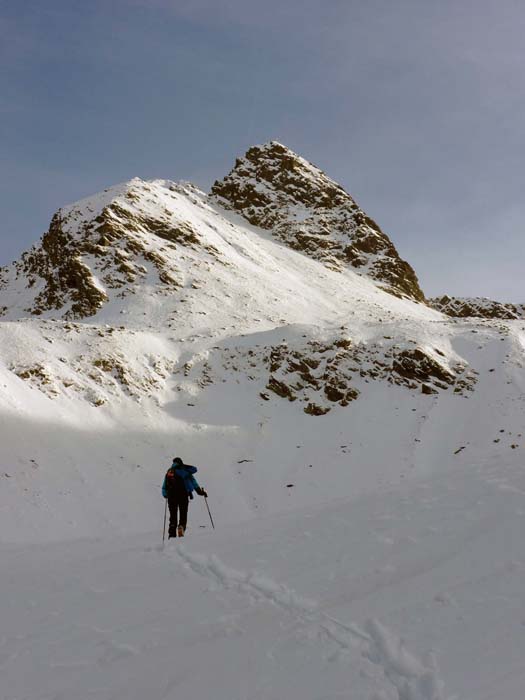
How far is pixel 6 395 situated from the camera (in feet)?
82.7

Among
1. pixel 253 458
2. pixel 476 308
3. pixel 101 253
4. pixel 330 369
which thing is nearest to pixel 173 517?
pixel 253 458

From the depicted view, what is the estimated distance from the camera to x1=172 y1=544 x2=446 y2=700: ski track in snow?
153 inches

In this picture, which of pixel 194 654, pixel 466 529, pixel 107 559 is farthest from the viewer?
pixel 107 559

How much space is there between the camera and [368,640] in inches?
185

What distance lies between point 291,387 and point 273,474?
8757 millimetres

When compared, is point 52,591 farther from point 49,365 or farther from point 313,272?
point 313,272

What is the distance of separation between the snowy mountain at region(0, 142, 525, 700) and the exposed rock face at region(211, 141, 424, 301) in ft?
2.16

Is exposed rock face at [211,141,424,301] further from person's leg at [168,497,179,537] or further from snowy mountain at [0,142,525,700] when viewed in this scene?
person's leg at [168,497,179,537]

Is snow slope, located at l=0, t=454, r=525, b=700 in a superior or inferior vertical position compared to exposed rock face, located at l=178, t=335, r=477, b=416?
inferior

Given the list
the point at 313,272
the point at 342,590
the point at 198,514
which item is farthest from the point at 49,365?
the point at 313,272

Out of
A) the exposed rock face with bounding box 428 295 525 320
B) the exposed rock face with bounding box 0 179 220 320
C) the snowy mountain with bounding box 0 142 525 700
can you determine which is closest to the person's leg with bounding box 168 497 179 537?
the snowy mountain with bounding box 0 142 525 700

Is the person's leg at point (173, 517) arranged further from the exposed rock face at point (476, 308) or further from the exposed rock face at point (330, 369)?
the exposed rock face at point (476, 308)

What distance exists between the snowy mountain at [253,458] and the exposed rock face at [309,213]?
2.16ft

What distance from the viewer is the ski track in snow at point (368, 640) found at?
390cm
